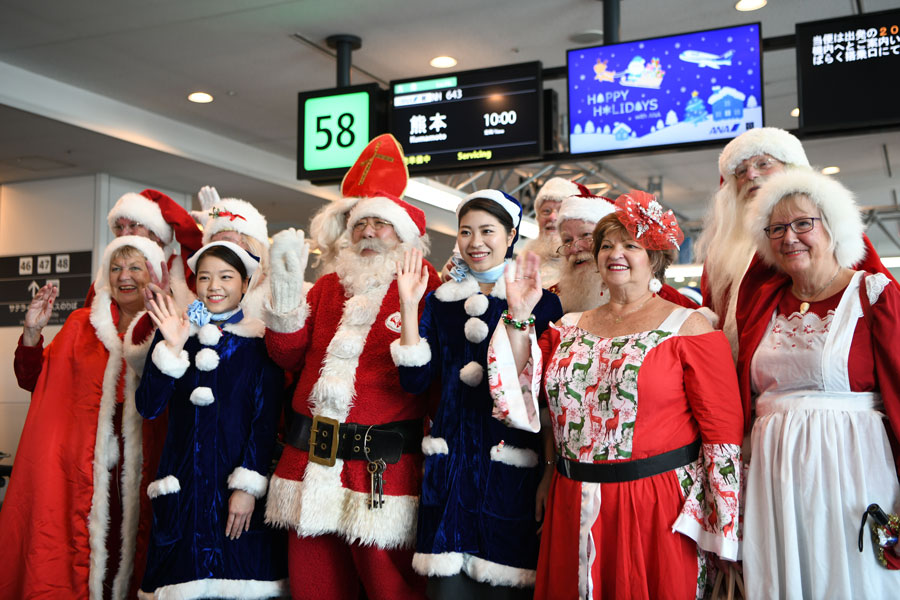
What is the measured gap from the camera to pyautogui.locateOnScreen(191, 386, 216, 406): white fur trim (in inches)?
113

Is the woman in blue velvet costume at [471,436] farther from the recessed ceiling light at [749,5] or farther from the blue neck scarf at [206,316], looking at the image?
the recessed ceiling light at [749,5]

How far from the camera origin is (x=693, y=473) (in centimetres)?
221

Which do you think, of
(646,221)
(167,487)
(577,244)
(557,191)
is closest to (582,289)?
(577,244)

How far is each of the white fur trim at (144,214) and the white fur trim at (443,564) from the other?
2.23 m

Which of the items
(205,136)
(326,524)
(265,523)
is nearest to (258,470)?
(265,523)

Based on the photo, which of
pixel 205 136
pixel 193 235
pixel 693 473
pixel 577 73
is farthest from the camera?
pixel 205 136

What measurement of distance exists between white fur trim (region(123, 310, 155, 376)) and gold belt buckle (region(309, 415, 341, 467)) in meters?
0.88

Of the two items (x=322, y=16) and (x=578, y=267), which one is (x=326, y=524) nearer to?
(x=578, y=267)

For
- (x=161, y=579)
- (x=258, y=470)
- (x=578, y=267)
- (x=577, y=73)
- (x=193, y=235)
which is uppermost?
(x=577, y=73)

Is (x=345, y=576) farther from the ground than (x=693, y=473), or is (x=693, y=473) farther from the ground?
(x=693, y=473)

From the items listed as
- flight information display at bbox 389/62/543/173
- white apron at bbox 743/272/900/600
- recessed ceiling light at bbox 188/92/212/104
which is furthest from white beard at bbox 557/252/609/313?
recessed ceiling light at bbox 188/92/212/104

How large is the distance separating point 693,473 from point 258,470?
1515 millimetres

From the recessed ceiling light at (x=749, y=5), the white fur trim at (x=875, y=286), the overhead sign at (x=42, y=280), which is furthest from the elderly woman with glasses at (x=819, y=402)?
the overhead sign at (x=42, y=280)

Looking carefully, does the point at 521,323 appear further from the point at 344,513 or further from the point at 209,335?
the point at 209,335
